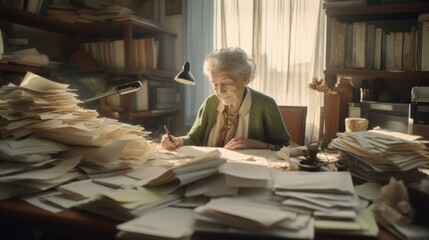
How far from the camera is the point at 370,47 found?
6.70 ft

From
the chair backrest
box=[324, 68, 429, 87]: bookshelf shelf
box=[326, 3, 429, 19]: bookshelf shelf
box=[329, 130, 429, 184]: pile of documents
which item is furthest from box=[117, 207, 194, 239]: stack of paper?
box=[326, 3, 429, 19]: bookshelf shelf

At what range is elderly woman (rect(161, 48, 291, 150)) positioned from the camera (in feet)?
6.32

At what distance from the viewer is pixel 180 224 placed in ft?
2.09

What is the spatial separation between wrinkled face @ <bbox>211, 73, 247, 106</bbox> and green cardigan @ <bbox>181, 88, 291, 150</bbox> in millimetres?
122

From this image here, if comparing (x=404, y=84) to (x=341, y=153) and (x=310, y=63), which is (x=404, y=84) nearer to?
(x=310, y=63)

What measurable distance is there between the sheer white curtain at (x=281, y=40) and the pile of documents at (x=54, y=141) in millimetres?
1704

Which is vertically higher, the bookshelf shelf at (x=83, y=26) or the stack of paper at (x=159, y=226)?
the bookshelf shelf at (x=83, y=26)

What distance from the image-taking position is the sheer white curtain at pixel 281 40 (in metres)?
2.52

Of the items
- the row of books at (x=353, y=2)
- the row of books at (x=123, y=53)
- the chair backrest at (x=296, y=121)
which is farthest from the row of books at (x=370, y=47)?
the row of books at (x=123, y=53)

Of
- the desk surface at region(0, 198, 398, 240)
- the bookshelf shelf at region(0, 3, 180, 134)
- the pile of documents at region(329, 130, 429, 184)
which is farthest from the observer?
the bookshelf shelf at region(0, 3, 180, 134)

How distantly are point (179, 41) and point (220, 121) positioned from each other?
4.12ft

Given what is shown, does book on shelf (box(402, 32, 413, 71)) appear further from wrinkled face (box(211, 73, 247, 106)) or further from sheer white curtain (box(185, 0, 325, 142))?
wrinkled face (box(211, 73, 247, 106))

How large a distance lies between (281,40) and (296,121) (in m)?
0.82

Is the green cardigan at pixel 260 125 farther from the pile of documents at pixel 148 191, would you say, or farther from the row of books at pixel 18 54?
the row of books at pixel 18 54
